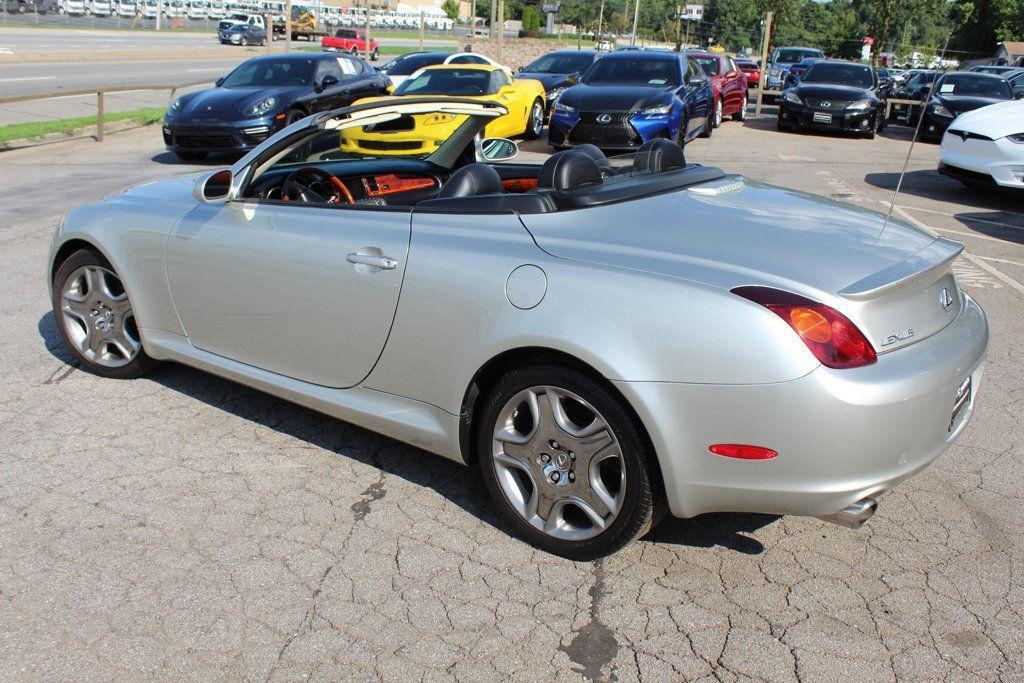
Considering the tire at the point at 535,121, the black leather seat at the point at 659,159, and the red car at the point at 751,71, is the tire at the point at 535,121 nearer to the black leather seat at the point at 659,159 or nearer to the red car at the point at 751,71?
the black leather seat at the point at 659,159

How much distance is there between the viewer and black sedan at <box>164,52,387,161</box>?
42.1 feet

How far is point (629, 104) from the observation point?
12.8m

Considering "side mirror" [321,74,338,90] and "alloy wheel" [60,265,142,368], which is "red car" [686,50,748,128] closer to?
"side mirror" [321,74,338,90]

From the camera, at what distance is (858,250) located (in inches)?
124

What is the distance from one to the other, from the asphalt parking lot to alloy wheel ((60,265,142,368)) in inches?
10.6

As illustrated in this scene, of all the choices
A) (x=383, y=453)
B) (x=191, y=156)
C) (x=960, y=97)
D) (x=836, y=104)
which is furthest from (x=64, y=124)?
(x=960, y=97)

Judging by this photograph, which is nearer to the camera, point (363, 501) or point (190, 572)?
point (190, 572)

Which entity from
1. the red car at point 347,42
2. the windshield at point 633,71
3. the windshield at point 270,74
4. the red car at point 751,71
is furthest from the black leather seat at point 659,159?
the red car at point 347,42

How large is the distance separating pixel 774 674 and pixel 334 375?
2.01 m

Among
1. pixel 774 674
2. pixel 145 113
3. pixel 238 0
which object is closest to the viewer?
pixel 774 674

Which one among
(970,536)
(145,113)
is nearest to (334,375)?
(970,536)

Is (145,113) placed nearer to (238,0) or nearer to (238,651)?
(238,651)

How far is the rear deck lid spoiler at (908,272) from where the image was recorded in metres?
2.85

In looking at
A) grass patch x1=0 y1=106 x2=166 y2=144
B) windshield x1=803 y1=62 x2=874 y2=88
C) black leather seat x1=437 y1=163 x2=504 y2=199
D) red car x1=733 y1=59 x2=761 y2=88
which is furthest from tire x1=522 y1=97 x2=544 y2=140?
red car x1=733 y1=59 x2=761 y2=88
